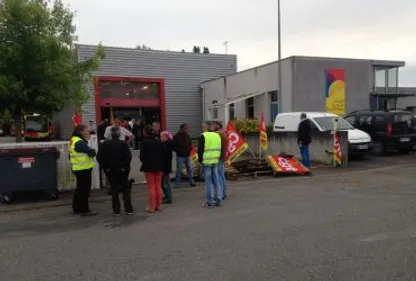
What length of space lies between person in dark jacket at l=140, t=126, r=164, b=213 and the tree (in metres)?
4.38

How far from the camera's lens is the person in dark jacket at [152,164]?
8.28 m

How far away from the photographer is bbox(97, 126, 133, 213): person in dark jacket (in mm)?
8055

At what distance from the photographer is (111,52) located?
28844mm

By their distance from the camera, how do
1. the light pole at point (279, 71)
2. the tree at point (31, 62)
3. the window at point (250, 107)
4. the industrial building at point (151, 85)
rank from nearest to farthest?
the tree at point (31, 62)
the light pole at point (279, 71)
the window at point (250, 107)
the industrial building at point (151, 85)

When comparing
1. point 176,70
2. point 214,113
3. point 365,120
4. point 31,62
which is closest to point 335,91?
point 365,120

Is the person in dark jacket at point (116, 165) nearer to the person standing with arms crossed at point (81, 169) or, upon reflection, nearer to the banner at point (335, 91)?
the person standing with arms crossed at point (81, 169)

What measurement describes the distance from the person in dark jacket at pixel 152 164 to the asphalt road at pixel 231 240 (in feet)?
0.98

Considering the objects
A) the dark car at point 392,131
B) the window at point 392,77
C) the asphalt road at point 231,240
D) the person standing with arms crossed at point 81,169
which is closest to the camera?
the asphalt road at point 231,240

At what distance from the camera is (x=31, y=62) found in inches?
450

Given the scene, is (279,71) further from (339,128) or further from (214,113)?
(214,113)

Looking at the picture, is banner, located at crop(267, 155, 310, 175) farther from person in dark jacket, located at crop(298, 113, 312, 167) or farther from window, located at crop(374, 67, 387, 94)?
window, located at crop(374, 67, 387, 94)

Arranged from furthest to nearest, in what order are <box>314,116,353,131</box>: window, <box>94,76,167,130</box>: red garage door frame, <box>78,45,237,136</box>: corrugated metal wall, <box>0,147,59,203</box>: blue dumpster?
<box>78,45,237,136</box>: corrugated metal wall, <box>94,76,167,130</box>: red garage door frame, <box>314,116,353,131</box>: window, <box>0,147,59,203</box>: blue dumpster

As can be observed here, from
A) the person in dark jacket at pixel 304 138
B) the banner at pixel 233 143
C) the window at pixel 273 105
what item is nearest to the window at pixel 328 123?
the person in dark jacket at pixel 304 138

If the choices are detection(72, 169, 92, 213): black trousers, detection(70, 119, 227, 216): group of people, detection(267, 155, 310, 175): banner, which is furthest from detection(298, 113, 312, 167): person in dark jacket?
detection(72, 169, 92, 213): black trousers
